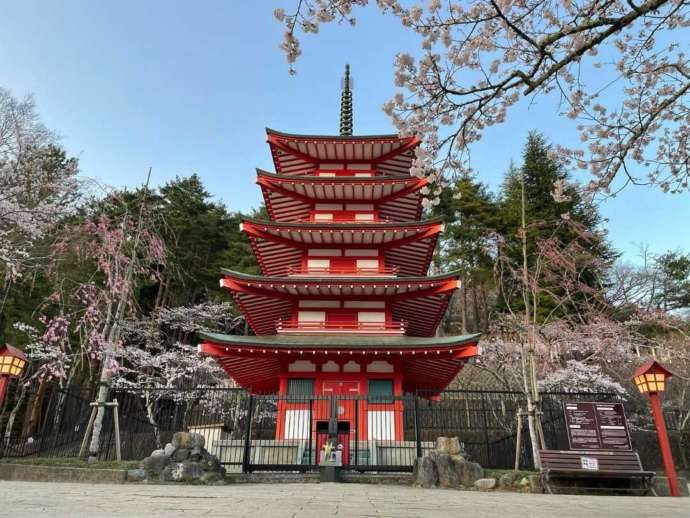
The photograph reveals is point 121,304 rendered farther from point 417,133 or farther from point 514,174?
point 514,174

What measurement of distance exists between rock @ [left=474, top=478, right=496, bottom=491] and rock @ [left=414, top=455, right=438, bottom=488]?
963 mm

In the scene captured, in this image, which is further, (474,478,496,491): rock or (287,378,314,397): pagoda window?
(287,378,314,397): pagoda window

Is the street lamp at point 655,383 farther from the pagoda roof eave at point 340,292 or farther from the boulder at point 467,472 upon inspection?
the pagoda roof eave at point 340,292

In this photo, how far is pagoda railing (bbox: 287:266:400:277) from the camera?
671 inches

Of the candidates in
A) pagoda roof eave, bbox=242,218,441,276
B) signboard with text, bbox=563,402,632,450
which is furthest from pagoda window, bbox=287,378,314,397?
signboard with text, bbox=563,402,632,450

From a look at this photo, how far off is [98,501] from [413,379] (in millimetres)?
13920

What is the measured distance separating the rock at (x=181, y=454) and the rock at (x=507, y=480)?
24.2 feet

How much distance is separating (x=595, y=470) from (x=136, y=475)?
35.0 ft

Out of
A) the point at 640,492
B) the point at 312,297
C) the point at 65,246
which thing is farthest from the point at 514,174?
the point at 65,246

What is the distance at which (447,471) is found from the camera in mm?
10320

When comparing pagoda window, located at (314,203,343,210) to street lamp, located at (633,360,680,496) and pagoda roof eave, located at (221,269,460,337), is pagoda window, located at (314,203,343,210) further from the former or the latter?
street lamp, located at (633,360,680,496)

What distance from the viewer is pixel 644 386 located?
10.7m

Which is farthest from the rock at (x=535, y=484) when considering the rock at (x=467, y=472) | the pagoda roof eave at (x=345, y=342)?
the pagoda roof eave at (x=345, y=342)

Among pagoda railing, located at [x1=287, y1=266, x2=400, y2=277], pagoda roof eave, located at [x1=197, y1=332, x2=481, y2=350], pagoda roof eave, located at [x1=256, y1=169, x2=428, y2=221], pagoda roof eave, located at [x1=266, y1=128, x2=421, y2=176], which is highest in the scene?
pagoda roof eave, located at [x1=266, y1=128, x2=421, y2=176]
